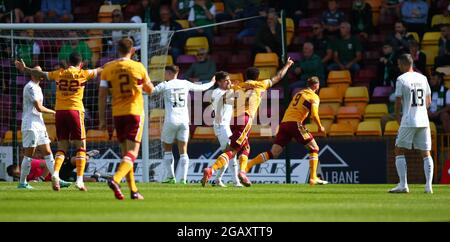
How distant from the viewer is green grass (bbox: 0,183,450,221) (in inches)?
508

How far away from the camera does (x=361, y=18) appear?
93.6 ft

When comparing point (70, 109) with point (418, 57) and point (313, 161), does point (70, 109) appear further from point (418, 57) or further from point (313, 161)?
point (418, 57)

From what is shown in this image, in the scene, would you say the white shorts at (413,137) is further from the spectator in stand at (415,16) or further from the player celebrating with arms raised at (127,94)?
the spectator in stand at (415,16)

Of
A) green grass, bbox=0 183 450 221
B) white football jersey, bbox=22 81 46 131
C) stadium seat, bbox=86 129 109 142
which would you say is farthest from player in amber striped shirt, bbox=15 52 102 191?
stadium seat, bbox=86 129 109 142

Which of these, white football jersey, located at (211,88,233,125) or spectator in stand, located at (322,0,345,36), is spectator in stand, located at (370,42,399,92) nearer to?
spectator in stand, located at (322,0,345,36)

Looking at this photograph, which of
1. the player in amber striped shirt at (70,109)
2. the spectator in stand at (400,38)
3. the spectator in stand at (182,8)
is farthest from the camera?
the spectator in stand at (182,8)

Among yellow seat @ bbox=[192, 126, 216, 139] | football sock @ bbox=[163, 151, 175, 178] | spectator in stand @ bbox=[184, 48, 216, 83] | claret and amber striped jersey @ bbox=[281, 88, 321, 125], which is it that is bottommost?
football sock @ bbox=[163, 151, 175, 178]

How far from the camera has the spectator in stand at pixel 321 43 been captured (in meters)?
27.7

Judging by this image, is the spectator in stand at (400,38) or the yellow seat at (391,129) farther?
the spectator in stand at (400,38)

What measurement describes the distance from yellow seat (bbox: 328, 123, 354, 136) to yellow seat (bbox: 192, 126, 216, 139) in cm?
279

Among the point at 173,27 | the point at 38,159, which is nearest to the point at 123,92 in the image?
the point at 38,159

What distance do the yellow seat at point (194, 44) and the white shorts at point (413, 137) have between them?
1212 centimetres

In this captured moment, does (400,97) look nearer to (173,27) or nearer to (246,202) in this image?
(246,202)

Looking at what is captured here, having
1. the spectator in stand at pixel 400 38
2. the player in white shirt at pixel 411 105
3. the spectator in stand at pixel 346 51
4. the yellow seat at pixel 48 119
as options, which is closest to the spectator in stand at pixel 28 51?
the yellow seat at pixel 48 119
